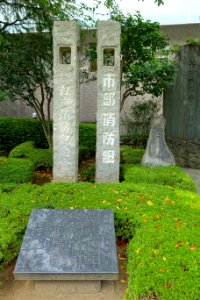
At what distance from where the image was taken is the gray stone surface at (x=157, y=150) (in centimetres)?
746

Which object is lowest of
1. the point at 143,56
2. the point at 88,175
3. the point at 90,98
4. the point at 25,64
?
the point at 88,175

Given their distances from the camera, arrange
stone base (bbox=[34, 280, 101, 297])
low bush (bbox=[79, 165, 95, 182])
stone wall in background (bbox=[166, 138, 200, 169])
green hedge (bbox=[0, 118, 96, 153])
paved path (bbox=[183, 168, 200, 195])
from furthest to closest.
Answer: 1. green hedge (bbox=[0, 118, 96, 153])
2. stone wall in background (bbox=[166, 138, 200, 169])
3. paved path (bbox=[183, 168, 200, 195])
4. low bush (bbox=[79, 165, 95, 182])
5. stone base (bbox=[34, 280, 101, 297])

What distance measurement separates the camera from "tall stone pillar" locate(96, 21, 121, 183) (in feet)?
19.8

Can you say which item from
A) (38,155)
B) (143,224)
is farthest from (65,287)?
(38,155)

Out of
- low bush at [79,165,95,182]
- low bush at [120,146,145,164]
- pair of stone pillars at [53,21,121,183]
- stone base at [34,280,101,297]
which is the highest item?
pair of stone pillars at [53,21,121,183]

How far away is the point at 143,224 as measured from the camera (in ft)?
14.2

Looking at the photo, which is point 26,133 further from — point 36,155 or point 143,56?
point 143,56

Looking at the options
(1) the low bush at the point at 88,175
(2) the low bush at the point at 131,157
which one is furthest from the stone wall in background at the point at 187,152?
(1) the low bush at the point at 88,175

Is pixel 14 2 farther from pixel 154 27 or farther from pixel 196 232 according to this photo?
pixel 196 232

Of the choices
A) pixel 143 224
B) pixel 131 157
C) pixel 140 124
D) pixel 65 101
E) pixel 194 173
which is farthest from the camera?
pixel 140 124

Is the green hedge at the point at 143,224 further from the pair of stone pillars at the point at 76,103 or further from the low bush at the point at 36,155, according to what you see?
the low bush at the point at 36,155

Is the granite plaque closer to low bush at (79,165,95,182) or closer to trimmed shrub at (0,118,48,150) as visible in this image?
low bush at (79,165,95,182)

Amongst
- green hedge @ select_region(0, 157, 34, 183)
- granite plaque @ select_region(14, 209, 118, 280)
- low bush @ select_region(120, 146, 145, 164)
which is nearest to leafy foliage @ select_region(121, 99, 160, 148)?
low bush @ select_region(120, 146, 145, 164)

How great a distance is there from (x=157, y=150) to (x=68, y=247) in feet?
14.1
